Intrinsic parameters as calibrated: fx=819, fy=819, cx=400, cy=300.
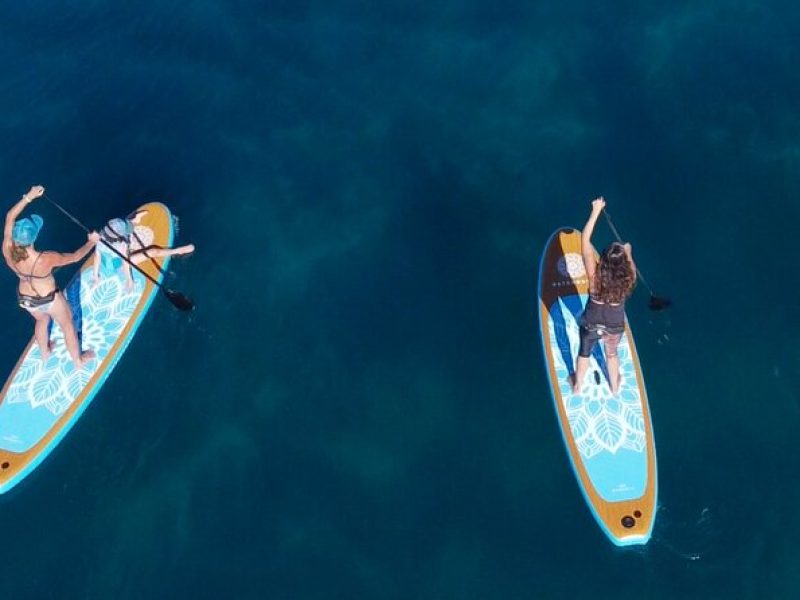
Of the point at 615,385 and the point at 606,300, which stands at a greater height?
the point at 606,300

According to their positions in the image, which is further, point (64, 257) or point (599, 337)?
point (64, 257)

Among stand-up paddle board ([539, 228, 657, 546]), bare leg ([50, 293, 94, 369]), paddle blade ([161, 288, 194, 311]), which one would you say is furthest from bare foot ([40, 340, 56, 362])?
stand-up paddle board ([539, 228, 657, 546])

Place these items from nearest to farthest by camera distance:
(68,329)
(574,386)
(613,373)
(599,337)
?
(599,337) < (613,373) < (574,386) < (68,329)

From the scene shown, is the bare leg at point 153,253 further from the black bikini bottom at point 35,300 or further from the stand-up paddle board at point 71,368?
the black bikini bottom at point 35,300

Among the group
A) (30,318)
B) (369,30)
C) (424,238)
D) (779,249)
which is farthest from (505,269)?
(30,318)

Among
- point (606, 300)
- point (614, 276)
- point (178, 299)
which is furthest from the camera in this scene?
point (178, 299)

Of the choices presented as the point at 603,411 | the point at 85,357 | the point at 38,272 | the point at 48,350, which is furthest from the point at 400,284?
the point at 48,350

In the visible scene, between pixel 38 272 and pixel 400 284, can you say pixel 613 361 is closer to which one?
pixel 400 284
